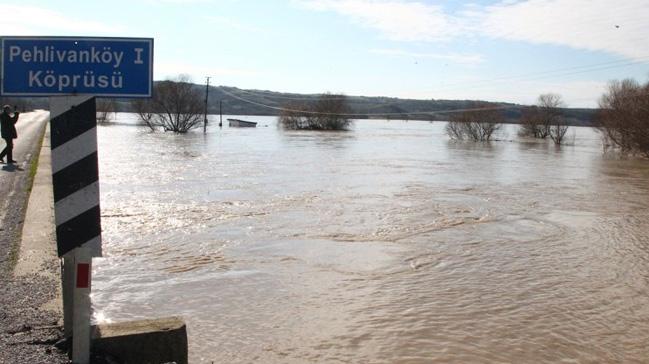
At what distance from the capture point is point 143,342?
14.3 feet

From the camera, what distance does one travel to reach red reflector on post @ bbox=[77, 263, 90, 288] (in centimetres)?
405

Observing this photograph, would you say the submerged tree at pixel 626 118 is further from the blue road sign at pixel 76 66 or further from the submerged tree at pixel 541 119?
the blue road sign at pixel 76 66

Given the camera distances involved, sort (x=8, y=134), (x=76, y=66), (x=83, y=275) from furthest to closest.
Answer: (x=8, y=134) → (x=83, y=275) → (x=76, y=66)

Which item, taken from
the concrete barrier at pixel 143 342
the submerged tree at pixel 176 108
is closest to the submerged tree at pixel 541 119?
the submerged tree at pixel 176 108

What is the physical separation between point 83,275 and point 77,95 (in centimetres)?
120

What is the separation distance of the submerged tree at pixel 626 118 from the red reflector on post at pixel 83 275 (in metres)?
48.6

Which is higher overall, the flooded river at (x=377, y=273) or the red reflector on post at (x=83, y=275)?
the red reflector on post at (x=83, y=275)

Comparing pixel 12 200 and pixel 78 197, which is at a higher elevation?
pixel 78 197

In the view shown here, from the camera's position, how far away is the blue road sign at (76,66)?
3.85 meters

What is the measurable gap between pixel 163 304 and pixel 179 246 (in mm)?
3233

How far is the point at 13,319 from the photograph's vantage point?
5047 mm

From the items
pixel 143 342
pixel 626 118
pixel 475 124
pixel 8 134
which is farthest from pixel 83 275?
pixel 475 124

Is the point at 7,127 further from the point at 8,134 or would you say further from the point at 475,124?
the point at 475,124

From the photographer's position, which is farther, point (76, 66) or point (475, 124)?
point (475, 124)
